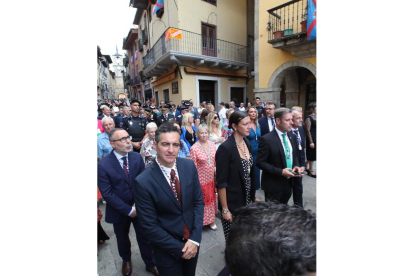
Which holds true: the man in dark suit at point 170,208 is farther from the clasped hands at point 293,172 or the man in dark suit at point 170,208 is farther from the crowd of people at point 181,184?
the clasped hands at point 293,172

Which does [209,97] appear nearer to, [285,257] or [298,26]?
[298,26]

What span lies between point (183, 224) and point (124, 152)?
100cm

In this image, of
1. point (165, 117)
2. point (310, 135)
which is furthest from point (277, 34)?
point (310, 135)

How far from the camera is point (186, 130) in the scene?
14.2 ft

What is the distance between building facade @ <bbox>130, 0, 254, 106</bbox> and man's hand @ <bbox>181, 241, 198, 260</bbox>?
29.5 feet

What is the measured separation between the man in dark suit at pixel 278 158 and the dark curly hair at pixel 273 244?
59.6 inches

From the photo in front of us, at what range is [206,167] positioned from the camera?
9.18 feet

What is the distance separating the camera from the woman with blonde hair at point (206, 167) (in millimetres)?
2791

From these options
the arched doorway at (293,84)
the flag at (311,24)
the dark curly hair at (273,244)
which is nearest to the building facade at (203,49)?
the arched doorway at (293,84)

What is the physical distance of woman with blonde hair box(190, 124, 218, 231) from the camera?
2791 millimetres

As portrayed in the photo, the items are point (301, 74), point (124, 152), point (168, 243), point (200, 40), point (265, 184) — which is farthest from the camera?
point (200, 40)
